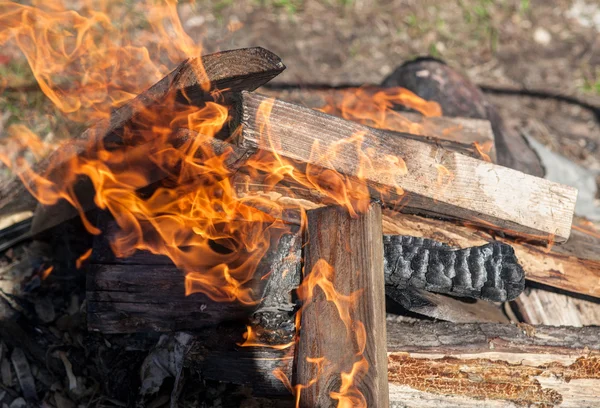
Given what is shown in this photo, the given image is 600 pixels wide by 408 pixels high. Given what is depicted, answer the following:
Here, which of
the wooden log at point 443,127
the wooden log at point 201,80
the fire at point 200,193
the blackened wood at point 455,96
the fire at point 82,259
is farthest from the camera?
the blackened wood at point 455,96

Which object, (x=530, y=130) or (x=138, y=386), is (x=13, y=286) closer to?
(x=138, y=386)

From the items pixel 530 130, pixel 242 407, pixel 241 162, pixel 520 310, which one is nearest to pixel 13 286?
pixel 242 407

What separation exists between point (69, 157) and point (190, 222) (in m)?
0.63

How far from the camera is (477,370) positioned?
255cm

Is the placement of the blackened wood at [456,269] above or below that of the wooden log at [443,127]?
below

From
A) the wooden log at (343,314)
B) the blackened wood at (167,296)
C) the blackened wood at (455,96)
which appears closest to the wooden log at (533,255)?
the wooden log at (343,314)

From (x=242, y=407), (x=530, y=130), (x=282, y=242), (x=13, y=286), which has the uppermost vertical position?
(x=530, y=130)

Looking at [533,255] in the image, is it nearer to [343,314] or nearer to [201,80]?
[343,314]

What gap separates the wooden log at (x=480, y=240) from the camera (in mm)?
2670

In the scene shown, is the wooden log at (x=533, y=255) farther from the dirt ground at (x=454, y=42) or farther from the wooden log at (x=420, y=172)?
the dirt ground at (x=454, y=42)

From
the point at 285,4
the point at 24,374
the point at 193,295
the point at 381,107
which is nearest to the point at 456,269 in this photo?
the point at 193,295

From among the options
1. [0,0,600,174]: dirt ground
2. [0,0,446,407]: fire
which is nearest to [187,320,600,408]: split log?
[0,0,446,407]: fire

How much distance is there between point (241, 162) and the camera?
7.77 feet

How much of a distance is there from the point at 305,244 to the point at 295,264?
5.6 inches
